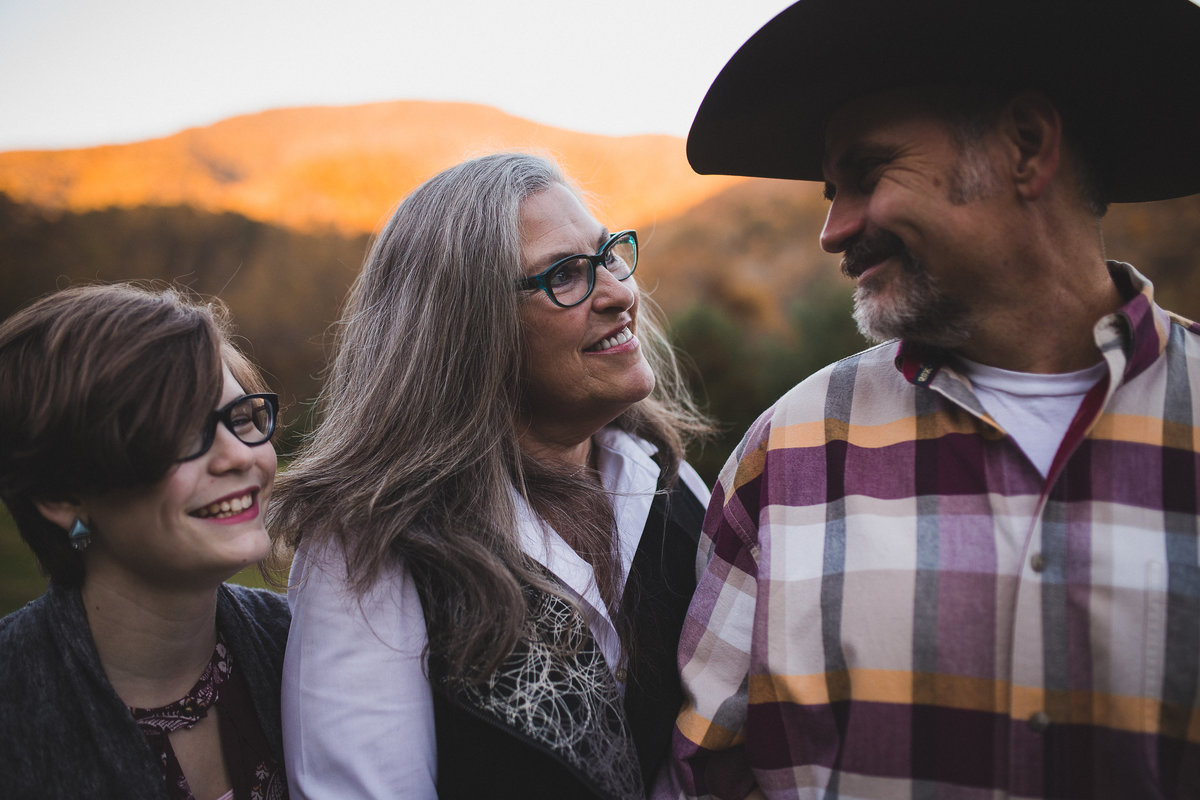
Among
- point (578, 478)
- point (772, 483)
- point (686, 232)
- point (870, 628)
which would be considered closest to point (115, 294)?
point (578, 478)

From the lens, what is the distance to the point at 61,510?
163cm

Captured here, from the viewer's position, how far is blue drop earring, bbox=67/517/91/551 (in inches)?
64.4

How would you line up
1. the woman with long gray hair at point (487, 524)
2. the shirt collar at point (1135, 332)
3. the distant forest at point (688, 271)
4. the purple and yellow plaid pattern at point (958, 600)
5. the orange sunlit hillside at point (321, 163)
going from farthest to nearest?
1. the orange sunlit hillside at point (321, 163)
2. the distant forest at point (688, 271)
3. the woman with long gray hair at point (487, 524)
4. the shirt collar at point (1135, 332)
5. the purple and yellow plaid pattern at point (958, 600)

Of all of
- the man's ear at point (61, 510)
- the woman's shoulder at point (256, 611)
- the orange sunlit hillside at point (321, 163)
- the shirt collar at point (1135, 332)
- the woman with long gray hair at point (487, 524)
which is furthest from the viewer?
the orange sunlit hillside at point (321, 163)

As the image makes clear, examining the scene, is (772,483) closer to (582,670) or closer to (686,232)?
(582,670)

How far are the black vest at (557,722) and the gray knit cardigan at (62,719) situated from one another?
0.67m

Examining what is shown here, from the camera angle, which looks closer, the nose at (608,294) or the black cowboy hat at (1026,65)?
the black cowboy hat at (1026,65)

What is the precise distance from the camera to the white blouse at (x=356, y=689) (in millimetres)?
1687

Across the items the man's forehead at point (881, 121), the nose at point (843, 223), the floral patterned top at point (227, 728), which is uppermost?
the man's forehead at point (881, 121)

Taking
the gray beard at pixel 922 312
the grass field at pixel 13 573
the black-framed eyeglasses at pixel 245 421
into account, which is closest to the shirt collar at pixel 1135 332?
the gray beard at pixel 922 312

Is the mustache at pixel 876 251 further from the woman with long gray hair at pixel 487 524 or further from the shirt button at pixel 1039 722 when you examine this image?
the shirt button at pixel 1039 722

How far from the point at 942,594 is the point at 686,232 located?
19.4 feet

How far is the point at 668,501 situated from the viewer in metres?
2.36

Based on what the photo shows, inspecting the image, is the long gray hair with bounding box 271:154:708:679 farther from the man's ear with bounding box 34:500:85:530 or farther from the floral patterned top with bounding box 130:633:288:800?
the man's ear with bounding box 34:500:85:530
